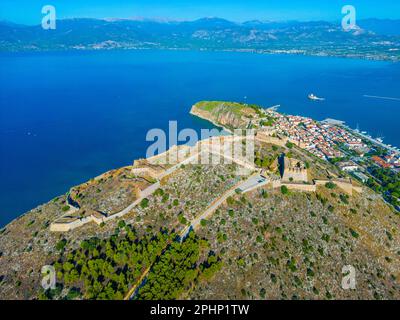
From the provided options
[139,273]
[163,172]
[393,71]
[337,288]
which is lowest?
[337,288]

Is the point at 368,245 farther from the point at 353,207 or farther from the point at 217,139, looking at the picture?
the point at 217,139

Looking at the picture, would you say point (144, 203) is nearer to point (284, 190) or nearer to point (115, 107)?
point (284, 190)

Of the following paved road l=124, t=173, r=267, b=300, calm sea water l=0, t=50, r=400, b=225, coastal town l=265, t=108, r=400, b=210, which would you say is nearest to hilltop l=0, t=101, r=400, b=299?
paved road l=124, t=173, r=267, b=300

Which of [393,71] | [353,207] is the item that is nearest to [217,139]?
[353,207]

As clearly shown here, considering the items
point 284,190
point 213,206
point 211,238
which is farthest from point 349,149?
point 211,238

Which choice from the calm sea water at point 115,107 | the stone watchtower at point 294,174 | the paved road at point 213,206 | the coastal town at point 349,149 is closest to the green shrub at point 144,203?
the paved road at point 213,206
